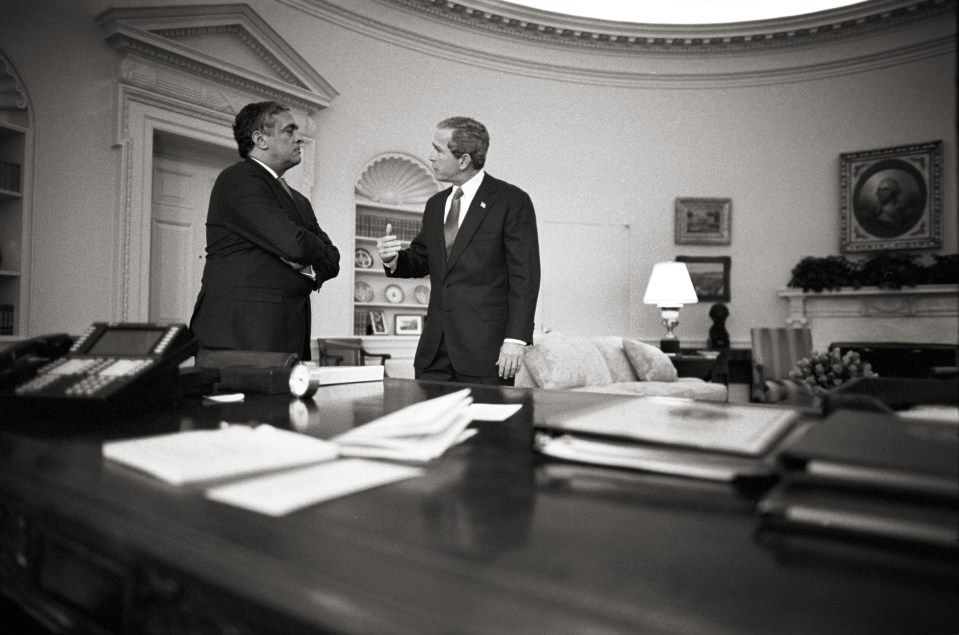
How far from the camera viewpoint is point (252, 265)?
2.24m

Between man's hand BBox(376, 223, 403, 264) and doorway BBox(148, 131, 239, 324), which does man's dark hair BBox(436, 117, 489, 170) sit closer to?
man's hand BBox(376, 223, 403, 264)

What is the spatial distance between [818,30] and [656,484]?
7846mm

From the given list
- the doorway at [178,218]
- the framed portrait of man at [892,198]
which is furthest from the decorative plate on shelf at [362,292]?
the framed portrait of man at [892,198]

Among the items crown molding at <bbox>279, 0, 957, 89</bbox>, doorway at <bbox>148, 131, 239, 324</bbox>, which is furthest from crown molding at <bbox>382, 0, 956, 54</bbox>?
doorway at <bbox>148, 131, 239, 324</bbox>

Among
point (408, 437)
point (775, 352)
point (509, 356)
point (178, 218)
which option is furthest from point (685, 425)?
point (775, 352)

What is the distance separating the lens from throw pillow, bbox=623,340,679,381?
4.92 meters

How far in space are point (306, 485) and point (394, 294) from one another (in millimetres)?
5554

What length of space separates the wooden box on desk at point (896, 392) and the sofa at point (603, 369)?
2.58 metres

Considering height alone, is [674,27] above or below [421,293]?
above

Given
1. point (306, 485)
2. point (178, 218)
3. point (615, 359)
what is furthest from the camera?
point (615, 359)

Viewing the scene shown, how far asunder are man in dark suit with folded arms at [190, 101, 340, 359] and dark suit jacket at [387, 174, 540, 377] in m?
0.42

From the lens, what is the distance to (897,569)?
0.39 meters

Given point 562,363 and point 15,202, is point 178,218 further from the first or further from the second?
point 562,363

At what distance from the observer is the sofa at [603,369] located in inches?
162
